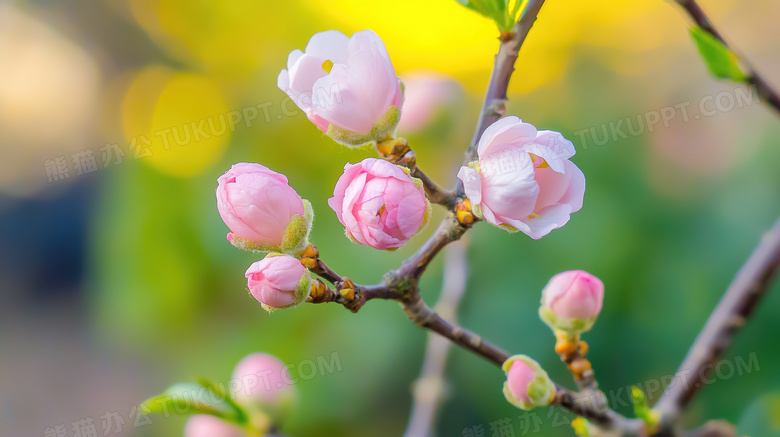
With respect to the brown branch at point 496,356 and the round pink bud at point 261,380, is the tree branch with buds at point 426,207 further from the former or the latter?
the round pink bud at point 261,380

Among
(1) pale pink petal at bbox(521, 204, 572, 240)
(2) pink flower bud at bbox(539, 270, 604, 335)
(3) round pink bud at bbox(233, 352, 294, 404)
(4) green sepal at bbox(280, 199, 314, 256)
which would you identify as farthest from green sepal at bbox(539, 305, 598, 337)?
(3) round pink bud at bbox(233, 352, 294, 404)

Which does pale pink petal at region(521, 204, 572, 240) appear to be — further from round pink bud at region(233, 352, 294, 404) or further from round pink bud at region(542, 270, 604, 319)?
round pink bud at region(233, 352, 294, 404)

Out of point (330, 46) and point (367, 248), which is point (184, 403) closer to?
point (330, 46)

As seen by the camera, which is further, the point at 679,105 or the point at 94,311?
the point at 94,311

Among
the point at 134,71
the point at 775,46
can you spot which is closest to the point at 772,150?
the point at 775,46

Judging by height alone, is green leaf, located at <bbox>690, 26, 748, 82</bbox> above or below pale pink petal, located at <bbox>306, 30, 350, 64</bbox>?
below

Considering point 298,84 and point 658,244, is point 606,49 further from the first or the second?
point 298,84
